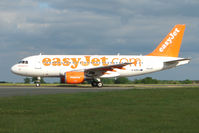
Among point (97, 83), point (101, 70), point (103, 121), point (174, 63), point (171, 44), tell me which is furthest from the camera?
point (171, 44)

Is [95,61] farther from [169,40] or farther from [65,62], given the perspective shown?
[169,40]

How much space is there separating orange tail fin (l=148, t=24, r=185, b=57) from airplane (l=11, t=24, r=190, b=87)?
0.44 ft

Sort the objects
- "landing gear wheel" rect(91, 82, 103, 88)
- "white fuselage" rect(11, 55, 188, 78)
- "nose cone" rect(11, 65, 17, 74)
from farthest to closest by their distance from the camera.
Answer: "nose cone" rect(11, 65, 17, 74) < "landing gear wheel" rect(91, 82, 103, 88) < "white fuselage" rect(11, 55, 188, 78)

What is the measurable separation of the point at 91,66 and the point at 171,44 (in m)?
11.6

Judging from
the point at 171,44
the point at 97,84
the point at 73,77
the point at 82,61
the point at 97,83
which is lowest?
the point at 97,84

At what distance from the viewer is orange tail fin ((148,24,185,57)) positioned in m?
39.9

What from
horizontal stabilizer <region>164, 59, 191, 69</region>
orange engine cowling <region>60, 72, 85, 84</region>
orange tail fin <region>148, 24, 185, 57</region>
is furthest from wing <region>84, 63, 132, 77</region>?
horizontal stabilizer <region>164, 59, 191, 69</region>

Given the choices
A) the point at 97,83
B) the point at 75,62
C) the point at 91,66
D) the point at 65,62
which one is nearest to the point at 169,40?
the point at 91,66

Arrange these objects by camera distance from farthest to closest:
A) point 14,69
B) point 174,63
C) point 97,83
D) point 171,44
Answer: point 171,44
point 174,63
point 14,69
point 97,83

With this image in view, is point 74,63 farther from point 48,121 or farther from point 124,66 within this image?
point 48,121

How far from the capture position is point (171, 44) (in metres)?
40.0

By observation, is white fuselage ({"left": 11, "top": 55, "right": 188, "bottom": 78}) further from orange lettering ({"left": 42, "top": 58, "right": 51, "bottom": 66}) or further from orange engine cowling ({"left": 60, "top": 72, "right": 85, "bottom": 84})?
orange engine cowling ({"left": 60, "top": 72, "right": 85, "bottom": 84})

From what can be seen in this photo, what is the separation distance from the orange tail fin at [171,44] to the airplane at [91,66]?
0.14 meters

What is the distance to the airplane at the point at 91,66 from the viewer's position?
1385 inches
